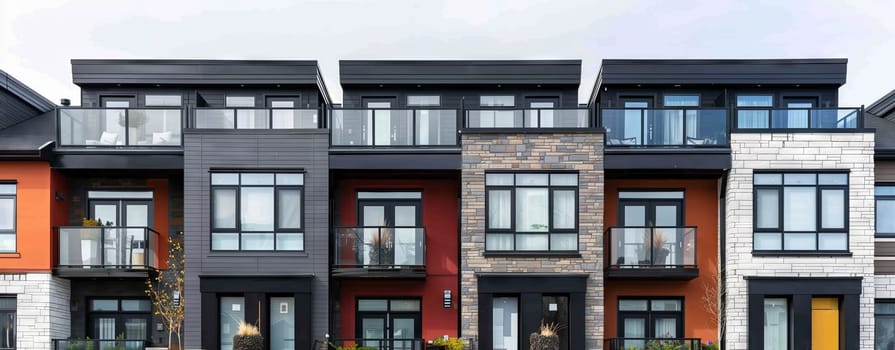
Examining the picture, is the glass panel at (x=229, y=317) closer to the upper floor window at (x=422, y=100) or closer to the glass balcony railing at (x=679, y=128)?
the upper floor window at (x=422, y=100)

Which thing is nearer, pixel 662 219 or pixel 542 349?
pixel 542 349

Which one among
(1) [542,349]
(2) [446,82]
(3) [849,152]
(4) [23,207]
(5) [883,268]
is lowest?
(1) [542,349]

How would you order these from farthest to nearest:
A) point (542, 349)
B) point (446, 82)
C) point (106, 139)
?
point (446, 82) < point (106, 139) < point (542, 349)

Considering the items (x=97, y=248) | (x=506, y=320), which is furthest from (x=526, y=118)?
(x=97, y=248)

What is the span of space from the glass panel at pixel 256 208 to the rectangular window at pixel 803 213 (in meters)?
10.8

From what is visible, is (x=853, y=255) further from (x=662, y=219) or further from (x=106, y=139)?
(x=106, y=139)

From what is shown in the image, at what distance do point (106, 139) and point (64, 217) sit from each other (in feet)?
7.50

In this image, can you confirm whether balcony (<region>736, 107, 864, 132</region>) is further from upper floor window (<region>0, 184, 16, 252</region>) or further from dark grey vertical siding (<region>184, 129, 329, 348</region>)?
upper floor window (<region>0, 184, 16, 252</region>)

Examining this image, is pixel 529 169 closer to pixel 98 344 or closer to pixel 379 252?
pixel 379 252

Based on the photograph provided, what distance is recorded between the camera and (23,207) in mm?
21062

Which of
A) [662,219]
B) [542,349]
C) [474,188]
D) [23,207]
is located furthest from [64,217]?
Answer: [662,219]

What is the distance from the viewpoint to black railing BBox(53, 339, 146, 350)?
68.9ft

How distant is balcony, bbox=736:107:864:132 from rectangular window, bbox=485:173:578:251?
167 inches

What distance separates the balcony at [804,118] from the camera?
68.6 feet
